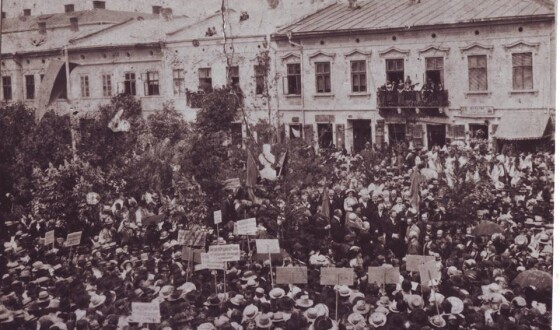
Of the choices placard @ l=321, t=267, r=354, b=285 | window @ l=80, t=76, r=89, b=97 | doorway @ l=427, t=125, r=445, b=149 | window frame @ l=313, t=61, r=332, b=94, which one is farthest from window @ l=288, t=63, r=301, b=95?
window @ l=80, t=76, r=89, b=97

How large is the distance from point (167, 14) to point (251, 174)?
7.92 feet

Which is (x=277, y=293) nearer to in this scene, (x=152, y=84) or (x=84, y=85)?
(x=152, y=84)

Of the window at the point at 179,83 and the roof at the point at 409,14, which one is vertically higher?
the roof at the point at 409,14

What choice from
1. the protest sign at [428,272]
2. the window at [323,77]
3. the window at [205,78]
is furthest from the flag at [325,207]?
the window at [205,78]

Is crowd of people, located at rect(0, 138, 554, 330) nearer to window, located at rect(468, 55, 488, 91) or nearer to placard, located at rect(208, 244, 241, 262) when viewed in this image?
placard, located at rect(208, 244, 241, 262)

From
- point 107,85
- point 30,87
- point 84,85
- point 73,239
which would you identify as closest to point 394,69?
point 107,85

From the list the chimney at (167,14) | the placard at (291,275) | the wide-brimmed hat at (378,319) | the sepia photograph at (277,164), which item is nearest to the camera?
the wide-brimmed hat at (378,319)

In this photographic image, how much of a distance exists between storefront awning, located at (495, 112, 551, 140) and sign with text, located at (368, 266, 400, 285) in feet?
6.44

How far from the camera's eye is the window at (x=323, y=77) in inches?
331

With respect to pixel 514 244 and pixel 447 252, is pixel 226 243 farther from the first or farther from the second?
pixel 514 244

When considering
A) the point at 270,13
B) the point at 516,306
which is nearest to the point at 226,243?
the point at 270,13

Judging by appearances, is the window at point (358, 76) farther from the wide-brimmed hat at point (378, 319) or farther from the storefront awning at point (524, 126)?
the wide-brimmed hat at point (378, 319)

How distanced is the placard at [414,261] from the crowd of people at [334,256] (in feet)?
0.32

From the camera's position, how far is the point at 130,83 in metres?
9.07
